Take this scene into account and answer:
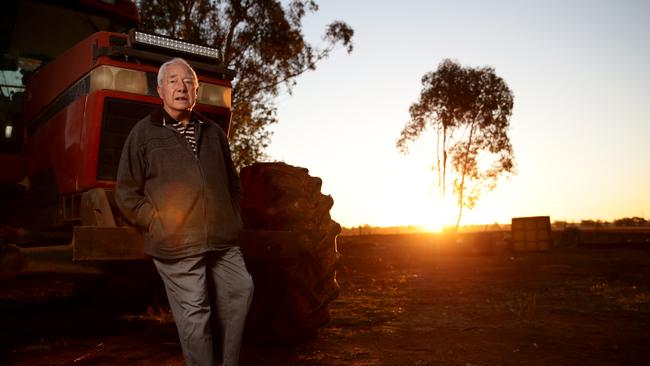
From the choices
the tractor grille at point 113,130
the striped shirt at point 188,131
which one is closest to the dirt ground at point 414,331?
the tractor grille at point 113,130

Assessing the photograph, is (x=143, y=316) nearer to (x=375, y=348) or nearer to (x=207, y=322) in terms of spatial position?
(x=375, y=348)

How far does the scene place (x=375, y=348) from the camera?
4871mm

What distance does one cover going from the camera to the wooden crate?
A: 977 inches

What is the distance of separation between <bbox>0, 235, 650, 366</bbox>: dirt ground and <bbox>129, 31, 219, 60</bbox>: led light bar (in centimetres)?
244

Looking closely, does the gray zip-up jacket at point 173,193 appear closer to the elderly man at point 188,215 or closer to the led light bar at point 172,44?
the elderly man at point 188,215

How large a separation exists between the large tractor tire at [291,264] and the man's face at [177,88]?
1.54 meters

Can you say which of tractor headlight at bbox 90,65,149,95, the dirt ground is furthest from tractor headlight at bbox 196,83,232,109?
the dirt ground

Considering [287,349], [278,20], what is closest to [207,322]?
[287,349]

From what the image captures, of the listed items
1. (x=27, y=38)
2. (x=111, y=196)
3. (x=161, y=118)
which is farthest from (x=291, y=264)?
(x=27, y=38)

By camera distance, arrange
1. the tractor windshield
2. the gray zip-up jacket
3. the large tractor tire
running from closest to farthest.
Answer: the gray zip-up jacket < the large tractor tire < the tractor windshield

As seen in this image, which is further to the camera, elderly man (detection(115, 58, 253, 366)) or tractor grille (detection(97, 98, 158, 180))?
tractor grille (detection(97, 98, 158, 180))

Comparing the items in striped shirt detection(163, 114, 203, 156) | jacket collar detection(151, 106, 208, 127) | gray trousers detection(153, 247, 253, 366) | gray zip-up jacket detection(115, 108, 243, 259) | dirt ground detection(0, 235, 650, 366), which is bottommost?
dirt ground detection(0, 235, 650, 366)

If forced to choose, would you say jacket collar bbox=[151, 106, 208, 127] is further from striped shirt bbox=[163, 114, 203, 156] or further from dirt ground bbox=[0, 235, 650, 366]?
dirt ground bbox=[0, 235, 650, 366]

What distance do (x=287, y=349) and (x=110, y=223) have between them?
1786mm
